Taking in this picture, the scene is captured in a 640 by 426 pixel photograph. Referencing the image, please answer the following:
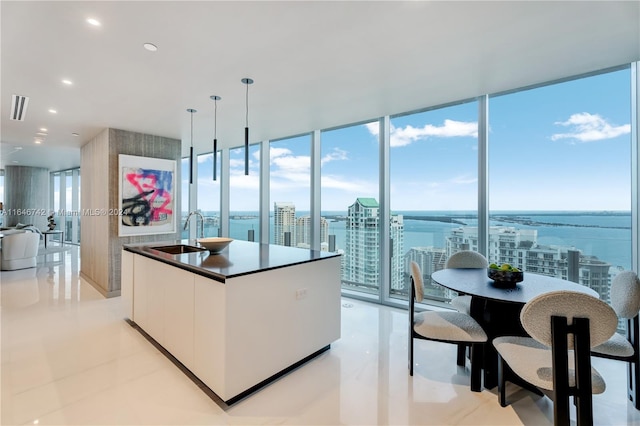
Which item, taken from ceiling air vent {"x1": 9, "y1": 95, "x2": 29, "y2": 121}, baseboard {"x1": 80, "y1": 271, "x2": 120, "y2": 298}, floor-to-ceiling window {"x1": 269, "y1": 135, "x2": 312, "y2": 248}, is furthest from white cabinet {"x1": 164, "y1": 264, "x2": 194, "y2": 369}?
floor-to-ceiling window {"x1": 269, "y1": 135, "x2": 312, "y2": 248}

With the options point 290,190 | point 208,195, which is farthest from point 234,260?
point 208,195

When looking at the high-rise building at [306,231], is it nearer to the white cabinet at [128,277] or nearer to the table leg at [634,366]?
the white cabinet at [128,277]

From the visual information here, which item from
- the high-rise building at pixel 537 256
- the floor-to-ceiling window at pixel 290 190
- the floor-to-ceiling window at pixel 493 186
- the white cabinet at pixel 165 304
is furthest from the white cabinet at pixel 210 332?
the floor-to-ceiling window at pixel 290 190

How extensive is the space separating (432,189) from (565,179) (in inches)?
56.0

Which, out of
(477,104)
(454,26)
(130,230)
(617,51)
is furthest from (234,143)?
(617,51)

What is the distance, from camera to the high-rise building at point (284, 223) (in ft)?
18.9

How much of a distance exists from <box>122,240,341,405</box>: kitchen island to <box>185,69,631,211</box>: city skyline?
80.2 inches

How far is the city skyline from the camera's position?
119 inches

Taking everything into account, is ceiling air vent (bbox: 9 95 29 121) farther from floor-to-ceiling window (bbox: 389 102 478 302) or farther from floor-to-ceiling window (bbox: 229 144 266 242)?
floor-to-ceiling window (bbox: 389 102 478 302)

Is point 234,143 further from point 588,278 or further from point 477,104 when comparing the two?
A: point 588,278

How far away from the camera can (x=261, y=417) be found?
2.00m

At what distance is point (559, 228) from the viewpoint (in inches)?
128

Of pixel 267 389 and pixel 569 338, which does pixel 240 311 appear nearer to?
pixel 267 389

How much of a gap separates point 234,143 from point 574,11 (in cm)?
Result: 539
